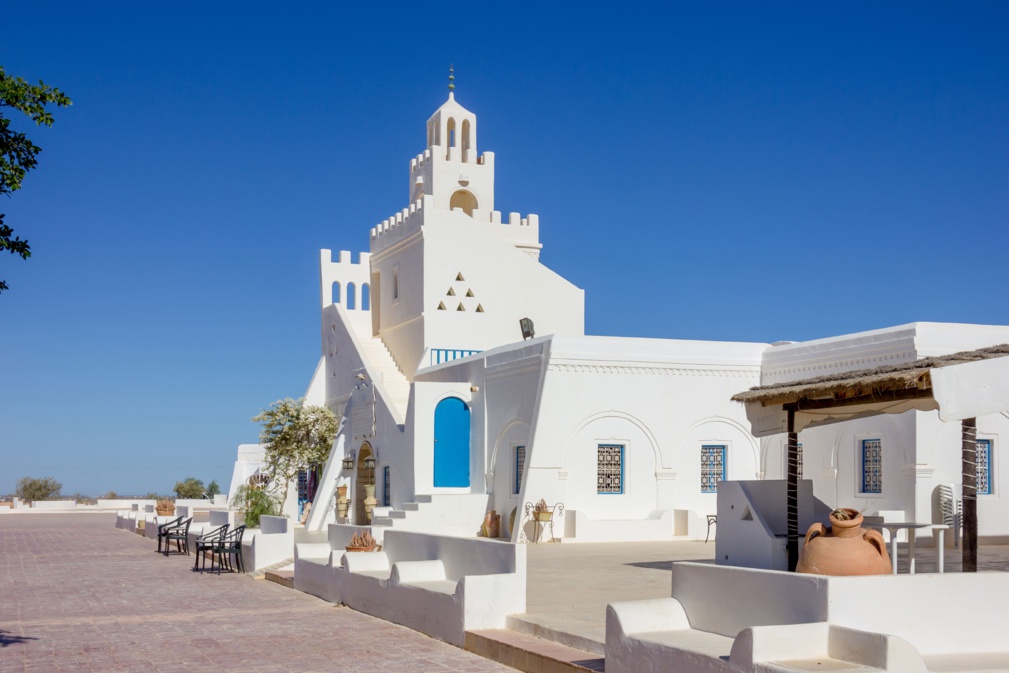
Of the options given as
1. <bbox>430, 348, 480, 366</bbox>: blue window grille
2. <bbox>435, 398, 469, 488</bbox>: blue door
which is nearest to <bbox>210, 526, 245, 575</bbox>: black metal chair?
<bbox>435, 398, 469, 488</bbox>: blue door

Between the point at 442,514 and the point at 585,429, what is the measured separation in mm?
3435

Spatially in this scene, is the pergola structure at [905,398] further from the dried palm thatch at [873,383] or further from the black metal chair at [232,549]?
the black metal chair at [232,549]

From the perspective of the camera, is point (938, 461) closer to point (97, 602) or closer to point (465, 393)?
point (465, 393)

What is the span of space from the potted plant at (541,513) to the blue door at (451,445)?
3.64 metres

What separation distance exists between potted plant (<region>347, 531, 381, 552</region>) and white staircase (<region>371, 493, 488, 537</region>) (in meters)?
7.53

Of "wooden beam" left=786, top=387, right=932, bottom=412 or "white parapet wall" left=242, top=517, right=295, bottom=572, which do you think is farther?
"white parapet wall" left=242, top=517, right=295, bottom=572

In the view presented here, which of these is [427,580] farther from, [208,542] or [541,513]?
[541,513]

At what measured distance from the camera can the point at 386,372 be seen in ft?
97.9

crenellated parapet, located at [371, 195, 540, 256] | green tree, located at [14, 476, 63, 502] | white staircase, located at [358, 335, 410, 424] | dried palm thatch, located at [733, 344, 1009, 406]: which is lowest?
green tree, located at [14, 476, 63, 502]

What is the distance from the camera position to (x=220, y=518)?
72.4 feet

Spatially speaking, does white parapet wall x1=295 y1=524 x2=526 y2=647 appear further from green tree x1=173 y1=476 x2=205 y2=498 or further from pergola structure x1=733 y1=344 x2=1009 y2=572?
green tree x1=173 y1=476 x2=205 y2=498

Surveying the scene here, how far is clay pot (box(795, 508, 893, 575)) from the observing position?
7.19m

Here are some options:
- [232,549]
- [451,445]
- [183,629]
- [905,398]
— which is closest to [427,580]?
[183,629]

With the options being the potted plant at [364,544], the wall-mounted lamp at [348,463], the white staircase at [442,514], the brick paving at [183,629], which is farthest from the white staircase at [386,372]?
the potted plant at [364,544]
